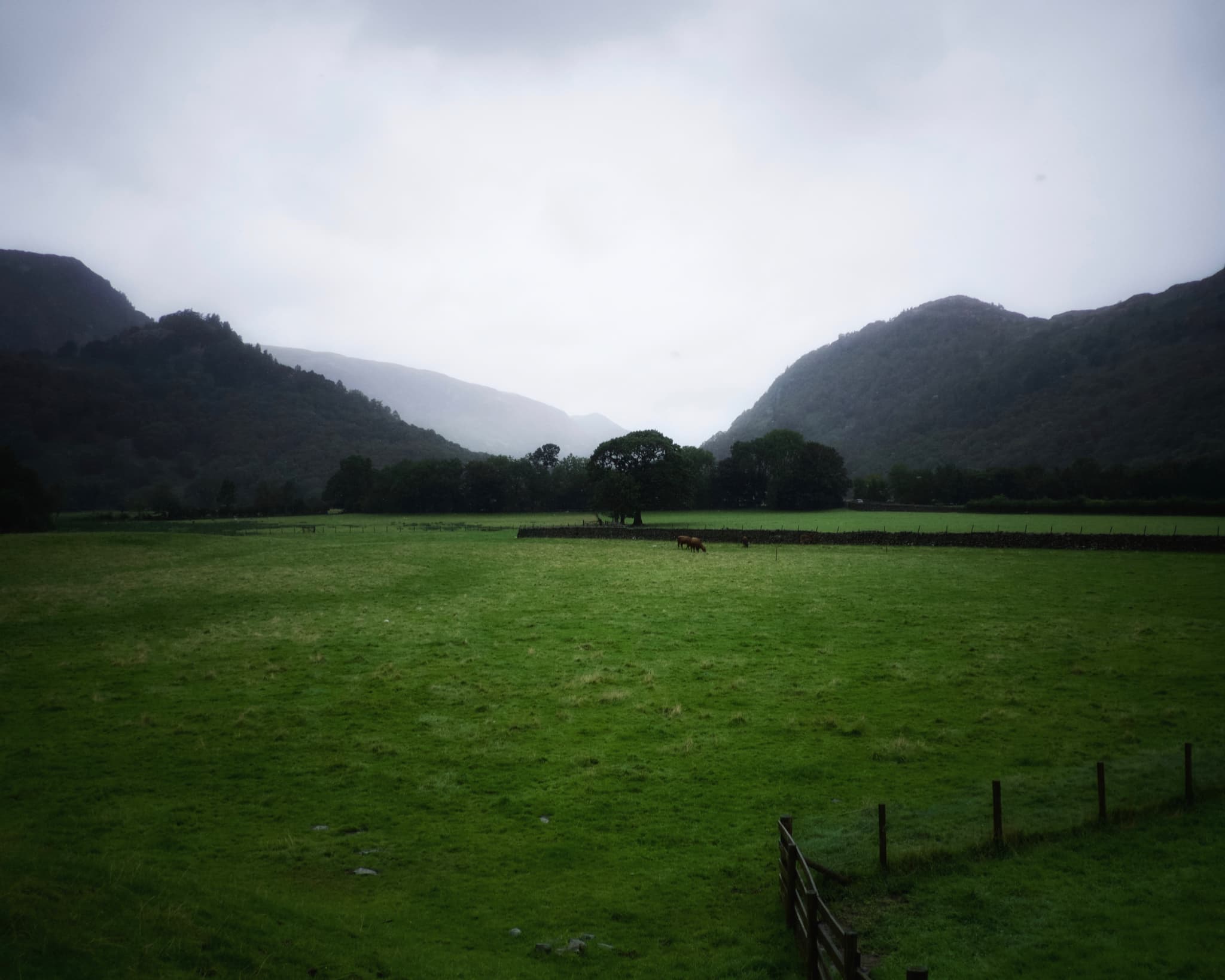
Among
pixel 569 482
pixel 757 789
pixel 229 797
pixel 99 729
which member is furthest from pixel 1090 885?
pixel 569 482

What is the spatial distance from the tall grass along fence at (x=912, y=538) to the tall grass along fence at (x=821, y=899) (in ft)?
154

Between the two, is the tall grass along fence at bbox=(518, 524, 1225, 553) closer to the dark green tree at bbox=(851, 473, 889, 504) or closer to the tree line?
the tree line

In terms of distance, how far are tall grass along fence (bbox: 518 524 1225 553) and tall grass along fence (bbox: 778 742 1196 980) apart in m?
47.0

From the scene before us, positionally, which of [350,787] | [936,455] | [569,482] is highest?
[936,455]

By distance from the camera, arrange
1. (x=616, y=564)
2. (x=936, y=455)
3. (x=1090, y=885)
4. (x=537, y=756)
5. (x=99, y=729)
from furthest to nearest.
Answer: (x=936, y=455), (x=616, y=564), (x=99, y=729), (x=537, y=756), (x=1090, y=885)

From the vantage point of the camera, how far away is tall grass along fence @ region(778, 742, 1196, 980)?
634 cm

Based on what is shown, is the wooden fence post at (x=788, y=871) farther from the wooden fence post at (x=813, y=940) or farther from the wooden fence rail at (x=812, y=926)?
the wooden fence post at (x=813, y=940)

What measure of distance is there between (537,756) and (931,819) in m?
8.35

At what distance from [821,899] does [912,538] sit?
56.1 meters

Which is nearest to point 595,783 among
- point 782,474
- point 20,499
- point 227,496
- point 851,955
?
point 851,955

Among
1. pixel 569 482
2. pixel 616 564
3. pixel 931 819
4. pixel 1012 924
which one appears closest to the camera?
pixel 1012 924

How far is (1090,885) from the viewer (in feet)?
31.7

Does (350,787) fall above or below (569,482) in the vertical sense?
below

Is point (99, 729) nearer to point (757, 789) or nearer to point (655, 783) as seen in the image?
point (655, 783)
